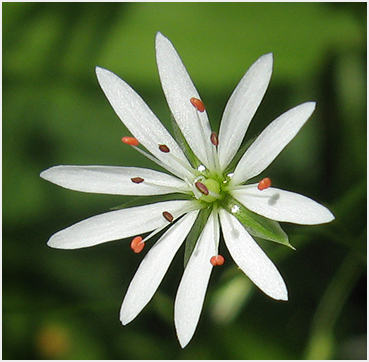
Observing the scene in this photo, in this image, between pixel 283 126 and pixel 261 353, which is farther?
pixel 261 353

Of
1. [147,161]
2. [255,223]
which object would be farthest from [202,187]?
[147,161]

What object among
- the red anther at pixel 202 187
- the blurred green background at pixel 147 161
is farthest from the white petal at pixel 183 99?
the blurred green background at pixel 147 161

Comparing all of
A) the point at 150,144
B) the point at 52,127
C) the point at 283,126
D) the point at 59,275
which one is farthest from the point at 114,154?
the point at 283,126

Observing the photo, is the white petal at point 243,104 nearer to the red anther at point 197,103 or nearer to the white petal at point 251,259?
the red anther at point 197,103

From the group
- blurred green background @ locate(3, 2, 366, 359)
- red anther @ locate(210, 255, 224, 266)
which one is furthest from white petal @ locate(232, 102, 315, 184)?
blurred green background @ locate(3, 2, 366, 359)

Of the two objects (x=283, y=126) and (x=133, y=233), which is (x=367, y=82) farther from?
(x=133, y=233)
